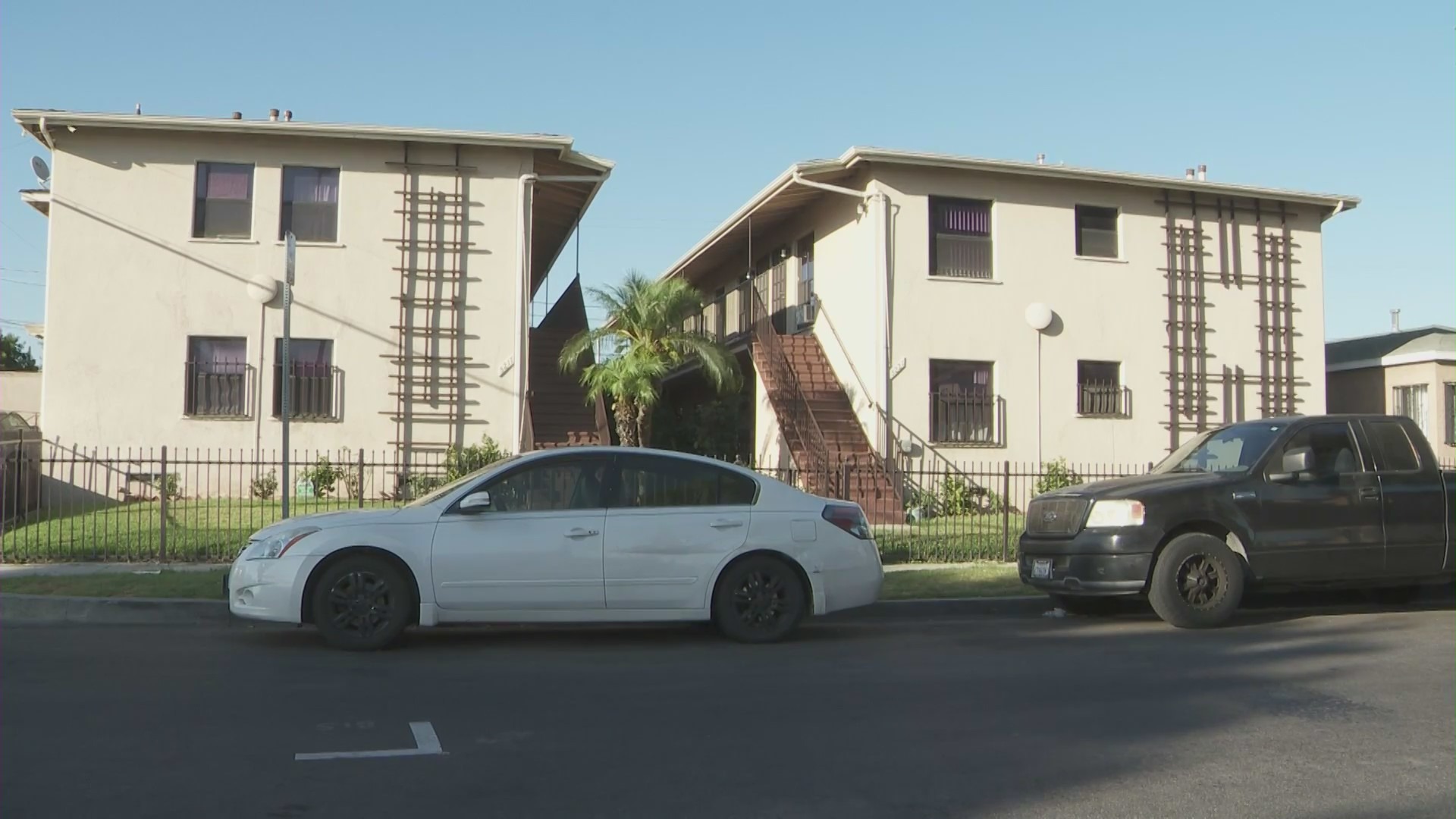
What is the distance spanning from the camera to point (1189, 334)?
2261 centimetres

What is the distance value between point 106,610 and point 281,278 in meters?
10.7

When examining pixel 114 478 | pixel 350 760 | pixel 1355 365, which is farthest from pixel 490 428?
pixel 1355 365

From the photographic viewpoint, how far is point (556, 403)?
2202 cm

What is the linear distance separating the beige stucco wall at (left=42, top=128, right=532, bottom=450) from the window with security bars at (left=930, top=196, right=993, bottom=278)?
7194mm

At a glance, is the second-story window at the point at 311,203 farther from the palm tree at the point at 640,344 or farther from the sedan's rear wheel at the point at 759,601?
the sedan's rear wheel at the point at 759,601

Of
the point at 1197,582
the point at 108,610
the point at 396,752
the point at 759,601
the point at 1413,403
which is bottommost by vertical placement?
the point at 396,752

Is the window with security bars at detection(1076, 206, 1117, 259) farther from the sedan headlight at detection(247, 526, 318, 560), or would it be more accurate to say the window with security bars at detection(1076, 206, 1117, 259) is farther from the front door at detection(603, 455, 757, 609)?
the sedan headlight at detection(247, 526, 318, 560)

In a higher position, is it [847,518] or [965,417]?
[965,417]

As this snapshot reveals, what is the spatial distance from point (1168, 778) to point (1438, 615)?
7.04 metres

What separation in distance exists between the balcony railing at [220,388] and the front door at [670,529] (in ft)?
41.4

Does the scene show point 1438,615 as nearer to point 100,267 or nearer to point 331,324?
point 331,324

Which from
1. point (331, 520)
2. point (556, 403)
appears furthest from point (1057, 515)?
point (556, 403)

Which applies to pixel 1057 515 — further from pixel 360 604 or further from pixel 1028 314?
pixel 1028 314

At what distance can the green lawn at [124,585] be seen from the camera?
34.7 feet
